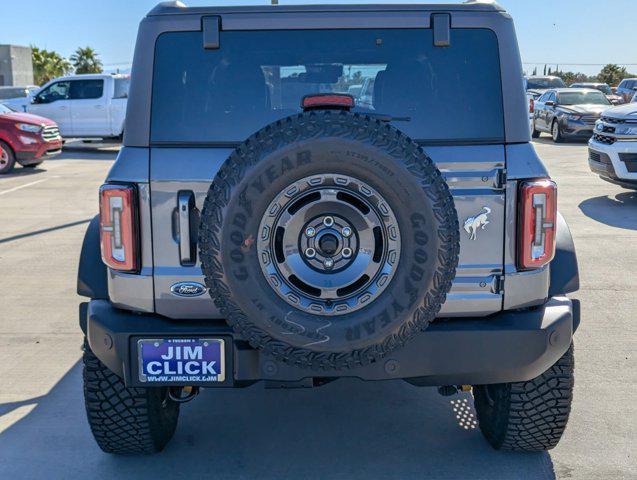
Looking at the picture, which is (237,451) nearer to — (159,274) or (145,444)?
(145,444)

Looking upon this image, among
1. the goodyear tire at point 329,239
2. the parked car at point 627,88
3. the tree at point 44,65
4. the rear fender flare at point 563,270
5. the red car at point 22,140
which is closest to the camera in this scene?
the goodyear tire at point 329,239

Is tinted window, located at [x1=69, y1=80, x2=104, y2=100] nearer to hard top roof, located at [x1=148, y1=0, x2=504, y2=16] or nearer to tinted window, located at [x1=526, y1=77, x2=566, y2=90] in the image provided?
hard top roof, located at [x1=148, y1=0, x2=504, y2=16]

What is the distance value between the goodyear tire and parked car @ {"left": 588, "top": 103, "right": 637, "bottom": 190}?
8.90 meters

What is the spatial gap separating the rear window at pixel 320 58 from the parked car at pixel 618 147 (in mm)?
8405

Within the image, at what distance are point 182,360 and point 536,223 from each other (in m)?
1.48

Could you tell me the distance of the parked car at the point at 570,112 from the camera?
2200 cm

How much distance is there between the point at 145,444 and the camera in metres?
3.73

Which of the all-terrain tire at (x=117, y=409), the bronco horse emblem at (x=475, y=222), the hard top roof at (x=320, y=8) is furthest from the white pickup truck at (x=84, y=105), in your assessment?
the bronco horse emblem at (x=475, y=222)

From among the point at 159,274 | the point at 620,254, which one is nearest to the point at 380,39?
the point at 159,274

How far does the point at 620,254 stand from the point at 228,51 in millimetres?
6191

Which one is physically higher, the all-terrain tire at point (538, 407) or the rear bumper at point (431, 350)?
the rear bumper at point (431, 350)

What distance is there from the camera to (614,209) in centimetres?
1122

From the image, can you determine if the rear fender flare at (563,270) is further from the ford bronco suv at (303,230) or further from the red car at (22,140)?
the red car at (22,140)

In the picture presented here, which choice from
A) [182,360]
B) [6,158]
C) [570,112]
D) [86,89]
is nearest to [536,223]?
[182,360]
